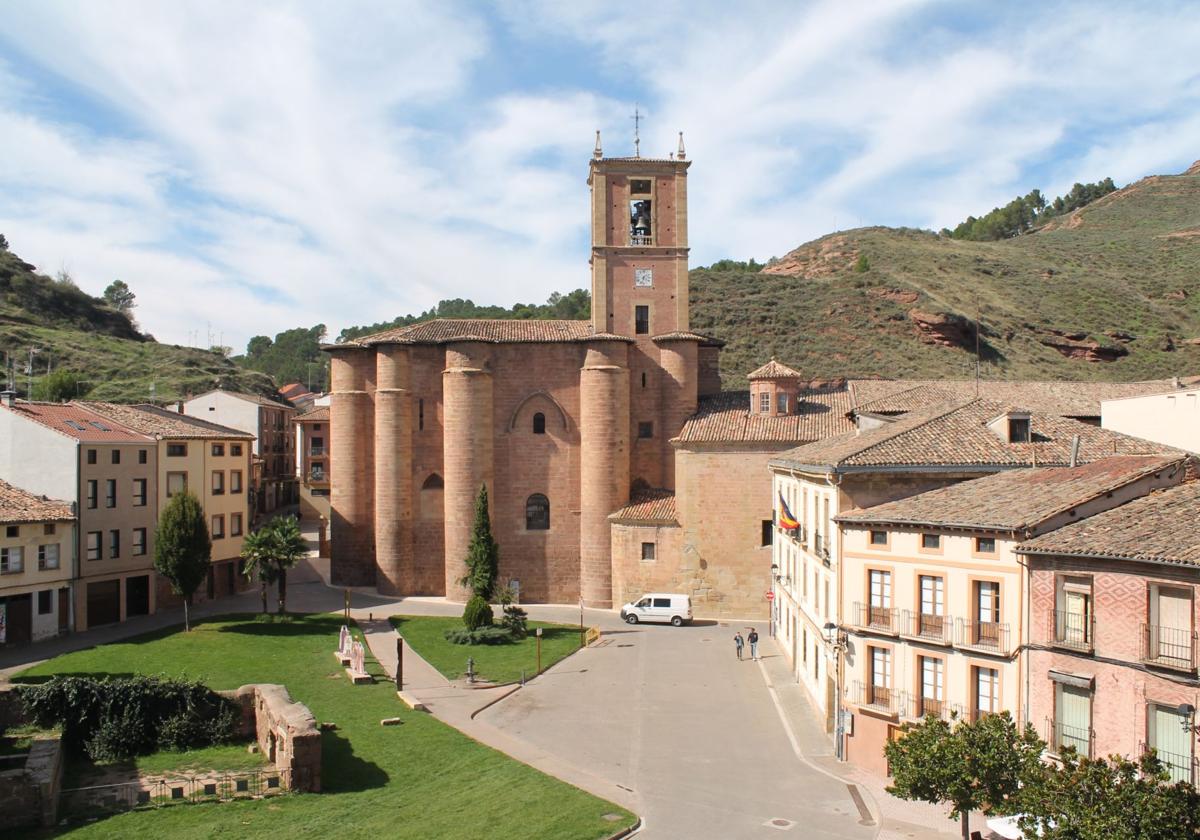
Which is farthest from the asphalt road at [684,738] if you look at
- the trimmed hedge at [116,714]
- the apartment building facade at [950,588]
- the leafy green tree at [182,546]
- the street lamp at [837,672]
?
the leafy green tree at [182,546]

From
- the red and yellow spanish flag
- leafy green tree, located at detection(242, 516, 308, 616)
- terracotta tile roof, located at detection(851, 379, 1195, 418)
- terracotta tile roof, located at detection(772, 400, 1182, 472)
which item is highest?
terracotta tile roof, located at detection(851, 379, 1195, 418)

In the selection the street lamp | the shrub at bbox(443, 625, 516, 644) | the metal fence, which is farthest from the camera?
the shrub at bbox(443, 625, 516, 644)

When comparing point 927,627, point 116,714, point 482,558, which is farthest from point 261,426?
point 927,627

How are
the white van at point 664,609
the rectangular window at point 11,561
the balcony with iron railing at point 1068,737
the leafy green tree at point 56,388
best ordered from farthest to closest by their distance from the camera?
the leafy green tree at point 56,388, the white van at point 664,609, the rectangular window at point 11,561, the balcony with iron railing at point 1068,737

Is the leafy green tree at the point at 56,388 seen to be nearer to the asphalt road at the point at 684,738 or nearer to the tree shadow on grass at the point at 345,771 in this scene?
the asphalt road at the point at 684,738

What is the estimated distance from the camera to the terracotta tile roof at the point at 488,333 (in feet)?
138

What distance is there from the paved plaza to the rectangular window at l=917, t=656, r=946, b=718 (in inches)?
78.9

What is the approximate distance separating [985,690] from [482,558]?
22.7m

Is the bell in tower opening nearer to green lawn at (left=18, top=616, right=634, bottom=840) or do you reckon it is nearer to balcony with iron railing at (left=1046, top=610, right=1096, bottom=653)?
green lawn at (left=18, top=616, right=634, bottom=840)

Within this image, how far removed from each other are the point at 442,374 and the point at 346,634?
15.2 meters

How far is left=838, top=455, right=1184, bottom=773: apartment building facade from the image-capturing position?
18.0 metres

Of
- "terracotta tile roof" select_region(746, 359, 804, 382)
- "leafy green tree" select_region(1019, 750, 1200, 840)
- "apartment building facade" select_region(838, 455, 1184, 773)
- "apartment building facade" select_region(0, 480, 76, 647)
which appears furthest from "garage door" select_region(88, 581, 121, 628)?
"leafy green tree" select_region(1019, 750, 1200, 840)

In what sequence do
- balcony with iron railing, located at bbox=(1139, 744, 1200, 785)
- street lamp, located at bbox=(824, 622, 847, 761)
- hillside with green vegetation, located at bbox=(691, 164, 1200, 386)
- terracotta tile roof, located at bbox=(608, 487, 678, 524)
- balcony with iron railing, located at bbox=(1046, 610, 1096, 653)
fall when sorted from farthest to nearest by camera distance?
hillside with green vegetation, located at bbox=(691, 164, 1200, 386) → terracotta tile roof, located at bbox=(608, 487, 678, 524) → street lamp, located at bbox=(824, 622, 847, 761) → balcony with iron railing, located at bbox=(1046, 610, 1096, 653) → balcony with iron railing, located at bbox=(1139, 744, 1200, 785)

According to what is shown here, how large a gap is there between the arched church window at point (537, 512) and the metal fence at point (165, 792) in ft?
76.5
